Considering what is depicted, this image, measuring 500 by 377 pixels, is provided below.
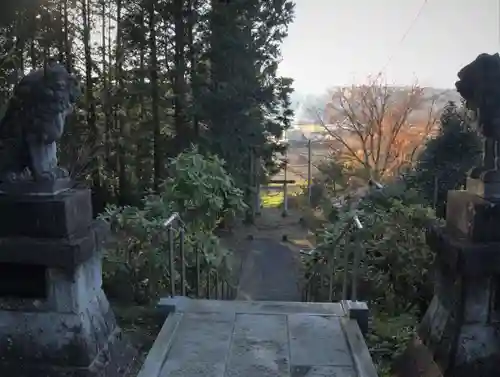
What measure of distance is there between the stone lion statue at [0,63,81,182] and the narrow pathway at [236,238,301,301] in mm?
4572

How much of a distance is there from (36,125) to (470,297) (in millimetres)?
2631

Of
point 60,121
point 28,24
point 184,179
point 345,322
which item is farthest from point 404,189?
point 28,24

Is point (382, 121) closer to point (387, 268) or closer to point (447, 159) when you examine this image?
point (447, 159)

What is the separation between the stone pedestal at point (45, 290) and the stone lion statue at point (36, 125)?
179 mm

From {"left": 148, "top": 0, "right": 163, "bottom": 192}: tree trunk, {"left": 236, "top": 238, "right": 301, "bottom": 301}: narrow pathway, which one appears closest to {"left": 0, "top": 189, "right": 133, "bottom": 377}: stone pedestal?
{"left": 236, "top": 238, "right": 301, "bottom": 301}: narrow pathway

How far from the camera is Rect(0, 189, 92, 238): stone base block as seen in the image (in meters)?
2.94

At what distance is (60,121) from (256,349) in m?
1.82

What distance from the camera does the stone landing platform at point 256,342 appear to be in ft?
9.25

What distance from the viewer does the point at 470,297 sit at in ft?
8.78

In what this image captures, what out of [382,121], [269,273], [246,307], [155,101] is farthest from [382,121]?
[246,307]

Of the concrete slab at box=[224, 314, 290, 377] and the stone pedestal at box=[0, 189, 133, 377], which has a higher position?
the stone pedestal at box=[0, 189, 133, 377]

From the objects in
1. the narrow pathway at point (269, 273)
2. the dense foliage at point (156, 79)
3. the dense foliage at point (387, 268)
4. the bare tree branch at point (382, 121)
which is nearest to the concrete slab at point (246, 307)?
the dense foliage at point (387, 268)

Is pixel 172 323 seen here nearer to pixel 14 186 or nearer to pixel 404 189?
pixel 14 186

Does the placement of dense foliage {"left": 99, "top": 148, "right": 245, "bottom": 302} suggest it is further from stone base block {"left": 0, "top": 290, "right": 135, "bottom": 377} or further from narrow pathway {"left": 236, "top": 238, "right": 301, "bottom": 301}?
stone base block {"left": 0, "top": 290, "right": 135, "bottom": 377}
